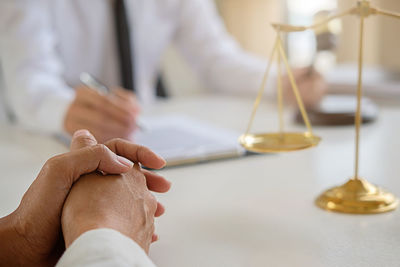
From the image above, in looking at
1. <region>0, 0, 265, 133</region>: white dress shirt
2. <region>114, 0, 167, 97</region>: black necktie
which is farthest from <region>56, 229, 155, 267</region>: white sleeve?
<region>114, 0, 167, 97</region>: black necktie

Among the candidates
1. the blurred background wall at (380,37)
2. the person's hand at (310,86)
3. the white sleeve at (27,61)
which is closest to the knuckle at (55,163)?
the white sleeve at (27,61)

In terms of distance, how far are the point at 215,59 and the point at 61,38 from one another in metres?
0.77

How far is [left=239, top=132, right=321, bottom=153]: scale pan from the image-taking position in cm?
69

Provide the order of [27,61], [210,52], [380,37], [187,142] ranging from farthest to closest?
1. [380,37]
2. [210,52]
3. [27,61]
4. [187,142]

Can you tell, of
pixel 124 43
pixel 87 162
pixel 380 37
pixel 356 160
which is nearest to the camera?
pixel 87 162

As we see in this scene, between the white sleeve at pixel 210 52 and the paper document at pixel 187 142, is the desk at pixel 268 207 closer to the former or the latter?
the paper document at pixel 187 142

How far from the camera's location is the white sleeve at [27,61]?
1.47m

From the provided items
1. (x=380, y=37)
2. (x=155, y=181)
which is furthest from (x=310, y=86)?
(x=380, y=37)

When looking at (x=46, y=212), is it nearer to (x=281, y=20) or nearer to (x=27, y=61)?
(x=27, y=61)

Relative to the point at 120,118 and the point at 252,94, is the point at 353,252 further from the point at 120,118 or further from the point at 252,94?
the point at 252,94

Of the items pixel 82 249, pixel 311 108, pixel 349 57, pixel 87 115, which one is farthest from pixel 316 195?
pixel 349 57

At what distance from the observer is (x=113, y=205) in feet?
1.69

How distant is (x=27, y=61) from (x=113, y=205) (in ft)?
3.86

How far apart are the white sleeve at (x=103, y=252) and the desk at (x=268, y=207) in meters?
0.13
